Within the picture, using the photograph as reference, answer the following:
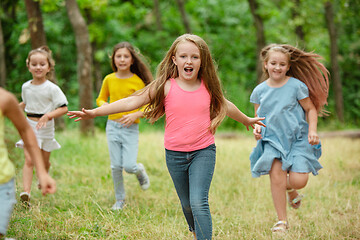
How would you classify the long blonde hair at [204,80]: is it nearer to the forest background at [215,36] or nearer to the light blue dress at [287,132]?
the light blue dress at [287,132]

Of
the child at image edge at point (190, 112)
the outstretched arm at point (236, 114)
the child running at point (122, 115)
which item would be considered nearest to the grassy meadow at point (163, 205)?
the child running at point (122, 115)

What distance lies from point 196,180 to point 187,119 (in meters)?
0.52

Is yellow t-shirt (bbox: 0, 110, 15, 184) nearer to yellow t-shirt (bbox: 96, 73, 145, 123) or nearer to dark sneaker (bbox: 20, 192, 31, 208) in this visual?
dark sneaker (bbox: 20, 192, 31, 208)

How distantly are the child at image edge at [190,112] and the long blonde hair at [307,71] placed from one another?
4.29 ft

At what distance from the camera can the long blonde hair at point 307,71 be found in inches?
187

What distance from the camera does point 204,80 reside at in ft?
12.5

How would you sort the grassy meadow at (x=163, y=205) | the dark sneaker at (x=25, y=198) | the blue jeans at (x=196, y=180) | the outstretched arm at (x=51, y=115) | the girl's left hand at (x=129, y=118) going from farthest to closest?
the girl's left hand at (x=129, y=118) < the dark sneaker at (x=25, y=198) < the outstretched arm at (x=51, y=115) < the grassy meadow at (x=163, y=205) < the blue jeans at (x=196, y=180)

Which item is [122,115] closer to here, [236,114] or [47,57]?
[47,57]

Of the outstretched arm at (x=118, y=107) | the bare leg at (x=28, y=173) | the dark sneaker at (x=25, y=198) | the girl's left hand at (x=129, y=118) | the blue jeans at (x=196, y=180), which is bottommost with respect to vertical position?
the dark sneaker at (x=25, y=198)

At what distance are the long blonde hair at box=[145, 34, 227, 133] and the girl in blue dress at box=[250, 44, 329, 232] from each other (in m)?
0.98

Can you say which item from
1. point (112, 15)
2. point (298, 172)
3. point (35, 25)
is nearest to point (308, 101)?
point (298, 172)

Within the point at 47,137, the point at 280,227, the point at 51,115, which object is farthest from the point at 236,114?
the point at 47,137

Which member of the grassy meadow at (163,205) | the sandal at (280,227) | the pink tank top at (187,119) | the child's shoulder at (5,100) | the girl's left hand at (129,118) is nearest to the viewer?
the child's shoulder at (5,100)

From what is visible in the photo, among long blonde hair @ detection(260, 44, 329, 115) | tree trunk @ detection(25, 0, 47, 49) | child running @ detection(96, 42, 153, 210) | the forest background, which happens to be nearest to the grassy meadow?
child running @ detection(96, 42, 153, 210)
